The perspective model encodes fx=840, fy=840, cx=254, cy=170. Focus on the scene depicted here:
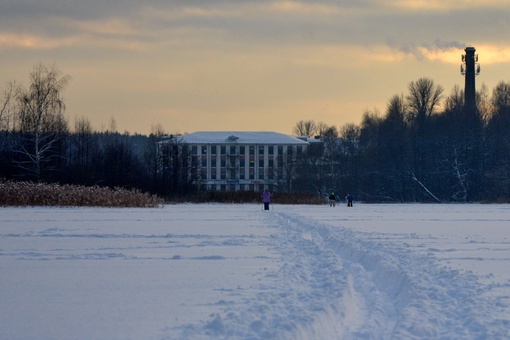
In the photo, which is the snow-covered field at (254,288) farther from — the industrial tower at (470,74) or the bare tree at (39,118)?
the industrial tower at (470,74)

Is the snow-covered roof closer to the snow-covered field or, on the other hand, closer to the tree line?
the tree line

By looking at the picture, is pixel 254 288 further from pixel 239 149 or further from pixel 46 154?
pixel 239 149

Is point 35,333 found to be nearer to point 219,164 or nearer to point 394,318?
point 394,318

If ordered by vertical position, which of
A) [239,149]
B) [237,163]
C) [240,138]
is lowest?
[237,163]

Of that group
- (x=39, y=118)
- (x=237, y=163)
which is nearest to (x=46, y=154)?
(x=39, y=118)

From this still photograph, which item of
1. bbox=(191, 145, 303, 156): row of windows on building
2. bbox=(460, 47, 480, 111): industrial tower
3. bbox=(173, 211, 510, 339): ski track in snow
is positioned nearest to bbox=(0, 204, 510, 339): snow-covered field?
bbox=(173, 211, 510, 339): ski track in snow

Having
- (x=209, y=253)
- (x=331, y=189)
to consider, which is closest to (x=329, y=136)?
(x=331, y=189)

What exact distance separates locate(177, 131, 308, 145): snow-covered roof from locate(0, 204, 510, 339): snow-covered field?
406 feet

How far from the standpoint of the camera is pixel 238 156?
150 m

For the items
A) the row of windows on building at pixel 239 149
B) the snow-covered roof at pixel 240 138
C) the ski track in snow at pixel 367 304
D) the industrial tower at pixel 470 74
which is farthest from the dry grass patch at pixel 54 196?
the row of windows on building at pixel 239 149

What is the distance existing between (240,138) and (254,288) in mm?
138599

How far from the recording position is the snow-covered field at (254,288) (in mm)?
9875

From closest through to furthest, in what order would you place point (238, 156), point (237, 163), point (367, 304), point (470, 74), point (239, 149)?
1. point (367, 304)
2. point (470, 74)
3. point (237, 163)
4. point (238, 156)
5. point (239, 149)

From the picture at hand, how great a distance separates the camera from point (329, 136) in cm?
15025
